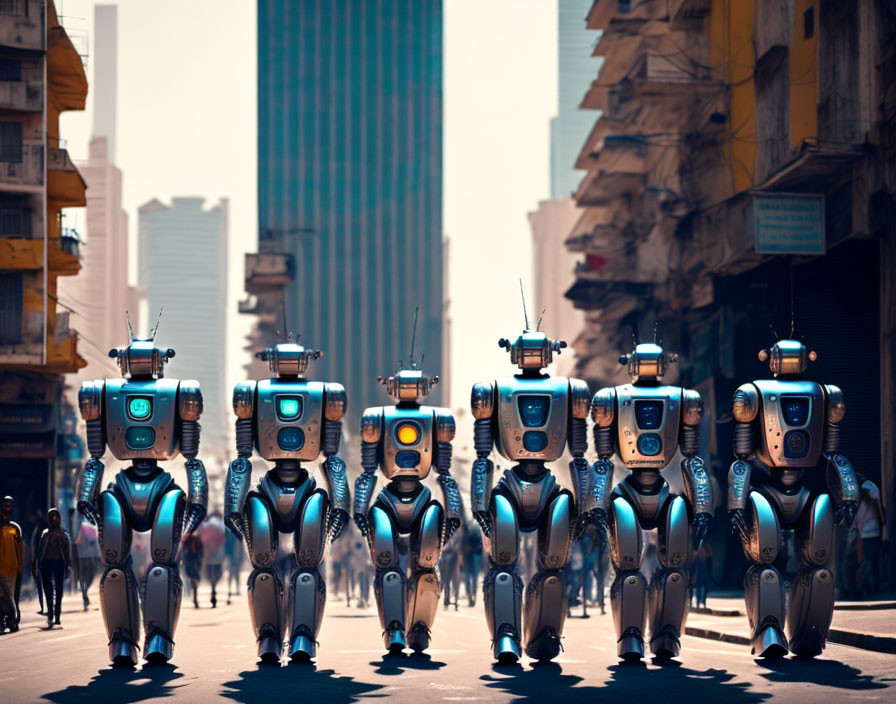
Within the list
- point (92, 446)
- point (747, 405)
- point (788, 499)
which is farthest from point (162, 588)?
point (788, 499)

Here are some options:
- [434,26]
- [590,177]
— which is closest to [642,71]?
[590,177]

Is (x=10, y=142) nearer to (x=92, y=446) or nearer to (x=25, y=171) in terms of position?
(x=25, y=171)

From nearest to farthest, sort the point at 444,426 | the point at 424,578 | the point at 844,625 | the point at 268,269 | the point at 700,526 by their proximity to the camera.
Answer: the point at 700,526
the point at 424,578
the point at 444,426
the point at 844,625
the point at 268,269

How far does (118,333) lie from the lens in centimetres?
14238

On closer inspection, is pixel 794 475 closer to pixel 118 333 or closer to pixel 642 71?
pixel 642 71

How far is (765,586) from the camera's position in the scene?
47.7 feet

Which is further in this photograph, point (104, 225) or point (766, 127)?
point (104, 225)

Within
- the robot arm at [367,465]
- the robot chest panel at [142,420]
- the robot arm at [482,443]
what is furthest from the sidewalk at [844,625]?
the robot chest panel at [142,420]

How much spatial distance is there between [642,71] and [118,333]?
363 feet

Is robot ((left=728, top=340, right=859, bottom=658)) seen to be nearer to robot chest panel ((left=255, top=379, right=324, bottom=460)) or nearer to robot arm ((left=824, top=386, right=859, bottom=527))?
robot arm ((left=824, top=386, right=859, bottom=527))

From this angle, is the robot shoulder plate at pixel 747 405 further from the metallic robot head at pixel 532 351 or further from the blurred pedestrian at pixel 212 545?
the blurred pedestrian at pixel 212 545

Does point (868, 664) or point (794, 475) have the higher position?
point (794, 475)

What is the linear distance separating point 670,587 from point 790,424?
1.90m

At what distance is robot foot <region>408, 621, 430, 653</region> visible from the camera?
51.1ft
